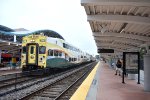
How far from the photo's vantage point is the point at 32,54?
22453 mm

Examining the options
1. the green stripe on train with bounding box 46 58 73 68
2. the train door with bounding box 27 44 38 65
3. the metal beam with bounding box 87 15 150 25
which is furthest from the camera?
the green stripe on train with bounding box 46 58 73 68

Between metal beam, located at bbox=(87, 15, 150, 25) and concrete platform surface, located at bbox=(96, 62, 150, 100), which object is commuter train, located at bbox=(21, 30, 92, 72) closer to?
concrete platform surface, located at bbox=(96, 62, 150, 100)

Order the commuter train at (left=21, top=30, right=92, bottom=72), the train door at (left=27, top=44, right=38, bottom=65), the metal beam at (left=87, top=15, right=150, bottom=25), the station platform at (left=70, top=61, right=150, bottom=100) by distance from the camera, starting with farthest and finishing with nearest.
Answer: the train door at (left=27, top=44, right=38, bottom=65) → the commuter train at (left=21, top=30, right=92, bottom=72) → the metal beam at (left=87, top=15, right=150, bottom=25) → the station platform at (left=70, top=61, right=150, bottom=100)

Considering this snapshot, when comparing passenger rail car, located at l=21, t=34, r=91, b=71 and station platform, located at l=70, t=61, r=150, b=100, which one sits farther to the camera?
passenger rail car, located at l=21, t=34, r=91, b=71

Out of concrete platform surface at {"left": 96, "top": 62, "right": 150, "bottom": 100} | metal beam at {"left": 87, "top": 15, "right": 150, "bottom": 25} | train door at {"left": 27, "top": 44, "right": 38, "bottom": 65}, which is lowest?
concrete platform surface at {"left": 96, "top": 62, "right": 150, "bottom": 100}

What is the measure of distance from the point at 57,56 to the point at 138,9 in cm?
1403

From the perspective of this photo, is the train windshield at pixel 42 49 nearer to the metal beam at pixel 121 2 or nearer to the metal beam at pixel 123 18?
the metal beam at pixel 123 18

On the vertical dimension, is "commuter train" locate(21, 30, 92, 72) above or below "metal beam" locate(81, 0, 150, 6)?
below

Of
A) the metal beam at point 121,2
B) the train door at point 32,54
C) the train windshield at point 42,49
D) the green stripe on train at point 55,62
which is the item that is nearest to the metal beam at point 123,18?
the metal beam at point 121,2

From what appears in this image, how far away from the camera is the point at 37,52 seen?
874 inches

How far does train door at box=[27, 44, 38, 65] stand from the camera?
22312 millimetres

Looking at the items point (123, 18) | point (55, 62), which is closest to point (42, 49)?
point (55, 62)

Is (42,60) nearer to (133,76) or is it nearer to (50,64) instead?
(50,64)

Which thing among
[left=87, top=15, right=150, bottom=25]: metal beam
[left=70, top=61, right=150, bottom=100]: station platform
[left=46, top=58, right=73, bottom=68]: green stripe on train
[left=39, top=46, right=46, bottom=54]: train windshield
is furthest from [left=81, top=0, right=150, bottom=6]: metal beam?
[left=46, top=58, right=73, bottom=68]: green stripe on train
